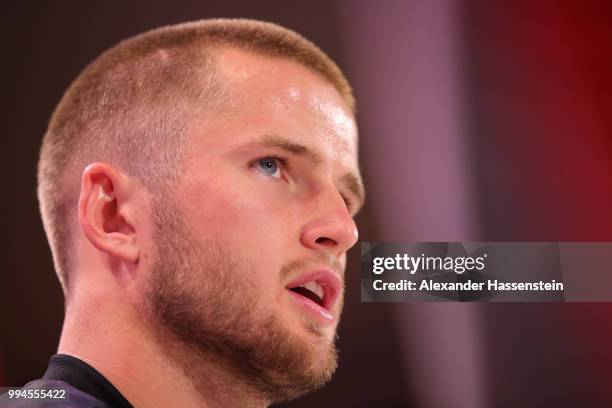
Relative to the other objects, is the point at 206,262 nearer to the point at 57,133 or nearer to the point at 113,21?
the point at 57,133

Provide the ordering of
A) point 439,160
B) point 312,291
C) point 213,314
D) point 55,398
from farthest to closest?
point 439,160 < point 312,291 < point 213,314 < point 55,398

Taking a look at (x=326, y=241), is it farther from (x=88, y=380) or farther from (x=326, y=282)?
(x=88, y=380)

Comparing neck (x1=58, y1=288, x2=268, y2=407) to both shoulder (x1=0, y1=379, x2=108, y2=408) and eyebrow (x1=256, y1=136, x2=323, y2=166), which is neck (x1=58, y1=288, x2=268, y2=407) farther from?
eyebrow (x1=256, y1=136, x2=323, y2=166)

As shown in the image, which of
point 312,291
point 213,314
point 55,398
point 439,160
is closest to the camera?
point 55,398

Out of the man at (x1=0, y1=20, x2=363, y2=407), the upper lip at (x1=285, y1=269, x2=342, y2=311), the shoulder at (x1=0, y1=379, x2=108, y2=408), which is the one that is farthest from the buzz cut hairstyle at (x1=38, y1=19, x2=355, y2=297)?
the upper lip at (x1=285, y1=269, x2=342, y2=311)

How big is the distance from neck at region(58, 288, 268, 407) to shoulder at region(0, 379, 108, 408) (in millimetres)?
72

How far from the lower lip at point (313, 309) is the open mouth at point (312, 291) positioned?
2cm

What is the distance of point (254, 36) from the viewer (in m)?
1.64

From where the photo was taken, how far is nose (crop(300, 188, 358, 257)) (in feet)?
4.77

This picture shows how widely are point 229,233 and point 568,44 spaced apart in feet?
3.79

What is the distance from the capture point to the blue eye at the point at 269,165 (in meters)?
1.47

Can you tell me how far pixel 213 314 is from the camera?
1.39 meters

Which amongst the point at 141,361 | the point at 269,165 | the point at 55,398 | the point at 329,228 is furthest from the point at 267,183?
the point at 55,398

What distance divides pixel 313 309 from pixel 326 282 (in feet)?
0.29
